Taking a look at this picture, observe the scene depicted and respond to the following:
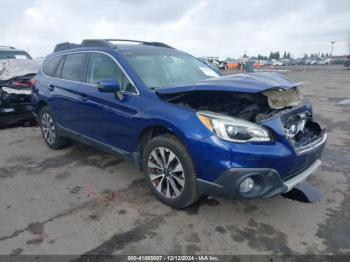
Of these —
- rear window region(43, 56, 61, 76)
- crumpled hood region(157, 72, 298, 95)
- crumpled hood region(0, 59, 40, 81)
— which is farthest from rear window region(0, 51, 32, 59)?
crumpled hood region(157, 72, 298, 95)

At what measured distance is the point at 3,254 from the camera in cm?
259

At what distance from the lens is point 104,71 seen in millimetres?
4023

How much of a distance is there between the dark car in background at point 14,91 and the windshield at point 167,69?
4.31 m

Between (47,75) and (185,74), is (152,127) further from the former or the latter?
(47,75)

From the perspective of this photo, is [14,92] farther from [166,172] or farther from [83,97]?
[166,172]

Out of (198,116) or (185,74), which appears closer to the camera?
(198,116)

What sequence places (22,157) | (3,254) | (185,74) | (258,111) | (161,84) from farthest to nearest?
(22,157) → (185,74) → (161,84) → (258,111) → (3,254)

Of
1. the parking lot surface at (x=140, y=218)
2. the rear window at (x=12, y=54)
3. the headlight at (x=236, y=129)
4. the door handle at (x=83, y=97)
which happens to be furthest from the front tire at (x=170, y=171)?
the rear window at (x=12, y=54)

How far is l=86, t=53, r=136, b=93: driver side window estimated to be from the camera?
3646 mm

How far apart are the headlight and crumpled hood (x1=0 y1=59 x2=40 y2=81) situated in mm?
6047

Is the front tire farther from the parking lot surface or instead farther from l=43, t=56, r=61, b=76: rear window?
l=43, t=56, r=61, b=76: rear window

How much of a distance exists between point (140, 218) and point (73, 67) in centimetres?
265

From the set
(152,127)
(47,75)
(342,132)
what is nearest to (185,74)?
(152,127)

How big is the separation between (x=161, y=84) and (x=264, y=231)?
6.41ft
